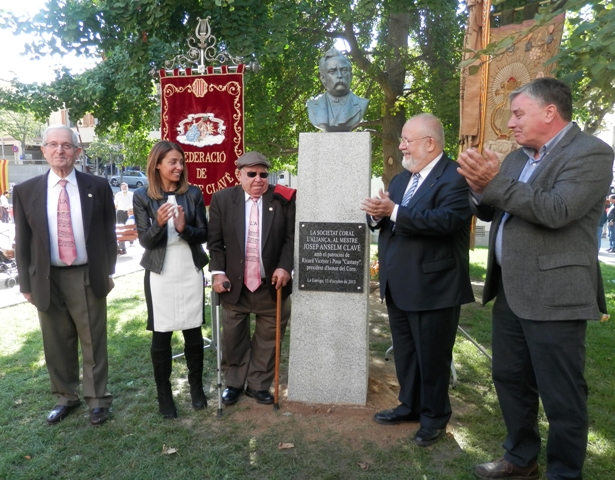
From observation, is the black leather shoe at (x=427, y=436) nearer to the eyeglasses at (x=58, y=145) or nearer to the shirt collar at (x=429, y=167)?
the shirt collar at (x=429, y=167)

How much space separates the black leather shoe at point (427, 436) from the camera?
352 centimetres

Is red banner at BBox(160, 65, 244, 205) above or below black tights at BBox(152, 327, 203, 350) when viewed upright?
above

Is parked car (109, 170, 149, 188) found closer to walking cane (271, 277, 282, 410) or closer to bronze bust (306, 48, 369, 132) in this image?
bronze bust (306, 48, 369, 132)

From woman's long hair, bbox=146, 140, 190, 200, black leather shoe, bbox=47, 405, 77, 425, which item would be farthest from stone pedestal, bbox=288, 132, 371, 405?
black leather shoe, bbox=47, 405, 77, 425

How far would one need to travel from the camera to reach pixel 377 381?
4652 mm

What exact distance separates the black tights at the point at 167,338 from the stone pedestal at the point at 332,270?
0.73m

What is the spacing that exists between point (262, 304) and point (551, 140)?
2.39 m

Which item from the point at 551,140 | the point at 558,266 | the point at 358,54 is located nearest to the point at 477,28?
the point at 551,140

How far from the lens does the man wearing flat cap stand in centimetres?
412

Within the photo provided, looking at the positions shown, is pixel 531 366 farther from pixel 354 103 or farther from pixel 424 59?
pixel 424 59

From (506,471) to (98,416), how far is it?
2.75 metres

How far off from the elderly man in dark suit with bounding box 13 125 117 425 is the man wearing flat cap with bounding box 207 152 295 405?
2.68 feet

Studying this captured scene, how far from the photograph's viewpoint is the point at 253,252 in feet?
13.6

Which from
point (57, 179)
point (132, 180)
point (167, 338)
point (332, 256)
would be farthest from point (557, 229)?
point (132, 180)
